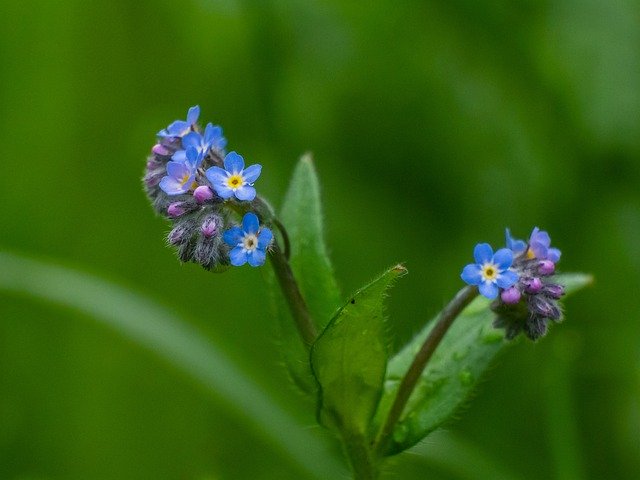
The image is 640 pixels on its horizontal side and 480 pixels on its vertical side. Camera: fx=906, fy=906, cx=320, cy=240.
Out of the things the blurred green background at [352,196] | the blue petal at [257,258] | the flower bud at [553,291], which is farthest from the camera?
the blurred green background at [352,196]

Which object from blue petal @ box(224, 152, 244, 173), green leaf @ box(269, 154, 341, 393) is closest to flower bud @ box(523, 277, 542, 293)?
green leaf @ box(269, 154, 341, 393)

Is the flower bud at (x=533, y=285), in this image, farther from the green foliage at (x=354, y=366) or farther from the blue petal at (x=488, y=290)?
the green foliage at (x=354, y=366)

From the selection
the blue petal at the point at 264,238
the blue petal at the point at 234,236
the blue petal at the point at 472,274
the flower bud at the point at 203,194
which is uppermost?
the flower bud at the point at 203,194

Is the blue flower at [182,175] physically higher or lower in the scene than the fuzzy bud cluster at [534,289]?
higher

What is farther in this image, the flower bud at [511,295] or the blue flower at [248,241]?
the flower bud at [511,295]

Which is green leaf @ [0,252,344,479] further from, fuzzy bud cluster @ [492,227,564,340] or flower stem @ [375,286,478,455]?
fuzzy bud cluster @ [492,227,564,340]

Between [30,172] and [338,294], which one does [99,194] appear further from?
[338,294]

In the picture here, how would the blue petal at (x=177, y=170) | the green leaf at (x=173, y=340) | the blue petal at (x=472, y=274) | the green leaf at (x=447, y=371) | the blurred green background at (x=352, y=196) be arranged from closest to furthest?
the blue petal at (x=472, y=274)
the blue petal at (x=177, y=170)
the green leaf at (x=447, y=371)
the green leaf at (x=173, y=340)
the blurred green background at (x=352, y=196)

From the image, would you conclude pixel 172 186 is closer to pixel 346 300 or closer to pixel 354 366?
pixel 346 300

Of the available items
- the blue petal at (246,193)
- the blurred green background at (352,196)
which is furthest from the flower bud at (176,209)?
the blurred green background at (352,196)
